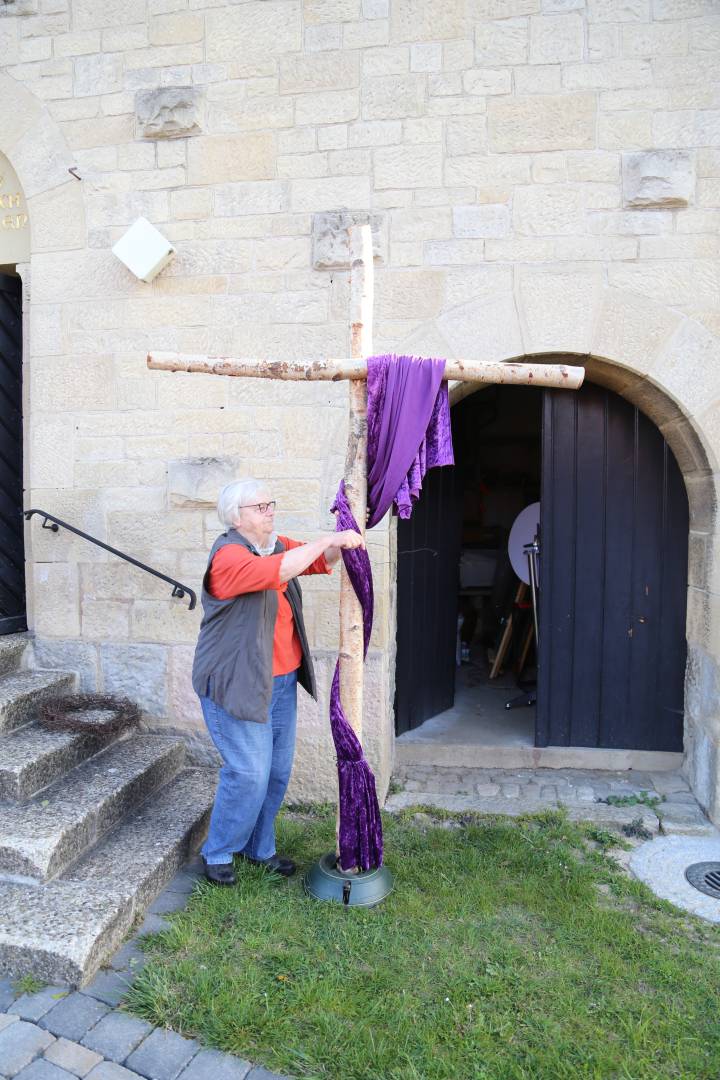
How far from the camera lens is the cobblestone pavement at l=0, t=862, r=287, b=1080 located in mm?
2105

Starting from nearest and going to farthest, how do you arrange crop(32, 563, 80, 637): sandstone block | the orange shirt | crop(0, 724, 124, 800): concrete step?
the orange shirt, crop(0, 724, 124, 800): concrete step, crop(32, 563, 80, 637): sandstone block

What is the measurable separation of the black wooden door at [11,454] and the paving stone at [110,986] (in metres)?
2.56

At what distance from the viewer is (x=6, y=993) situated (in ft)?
7.93

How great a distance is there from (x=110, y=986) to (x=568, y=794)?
2.57 meters

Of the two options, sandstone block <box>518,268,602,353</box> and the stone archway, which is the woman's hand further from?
sandstone block <box>518,268,602,353</box>

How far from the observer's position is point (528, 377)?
2.70m

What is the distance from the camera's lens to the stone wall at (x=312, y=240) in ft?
12.1

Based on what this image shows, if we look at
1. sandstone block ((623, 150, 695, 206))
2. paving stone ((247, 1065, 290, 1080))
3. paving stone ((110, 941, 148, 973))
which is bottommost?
paving stone ((247, 1065, 290, 1080))

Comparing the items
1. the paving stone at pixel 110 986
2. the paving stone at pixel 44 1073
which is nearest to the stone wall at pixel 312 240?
the paving stone at pixel 110 986

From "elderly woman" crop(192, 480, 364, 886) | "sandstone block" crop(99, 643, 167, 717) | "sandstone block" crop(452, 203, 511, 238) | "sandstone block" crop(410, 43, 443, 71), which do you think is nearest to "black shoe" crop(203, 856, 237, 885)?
"elderly woman" crop(192, 480, 364, 886)

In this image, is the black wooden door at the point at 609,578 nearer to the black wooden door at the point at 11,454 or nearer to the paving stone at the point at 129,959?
the paving stone at the point at 129,959

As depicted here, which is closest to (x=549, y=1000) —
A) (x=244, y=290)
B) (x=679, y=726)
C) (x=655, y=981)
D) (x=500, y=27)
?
(x=655, y=981)

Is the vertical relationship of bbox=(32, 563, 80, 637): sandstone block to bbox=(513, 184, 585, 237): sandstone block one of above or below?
below

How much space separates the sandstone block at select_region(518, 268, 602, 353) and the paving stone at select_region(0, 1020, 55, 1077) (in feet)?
11.4
